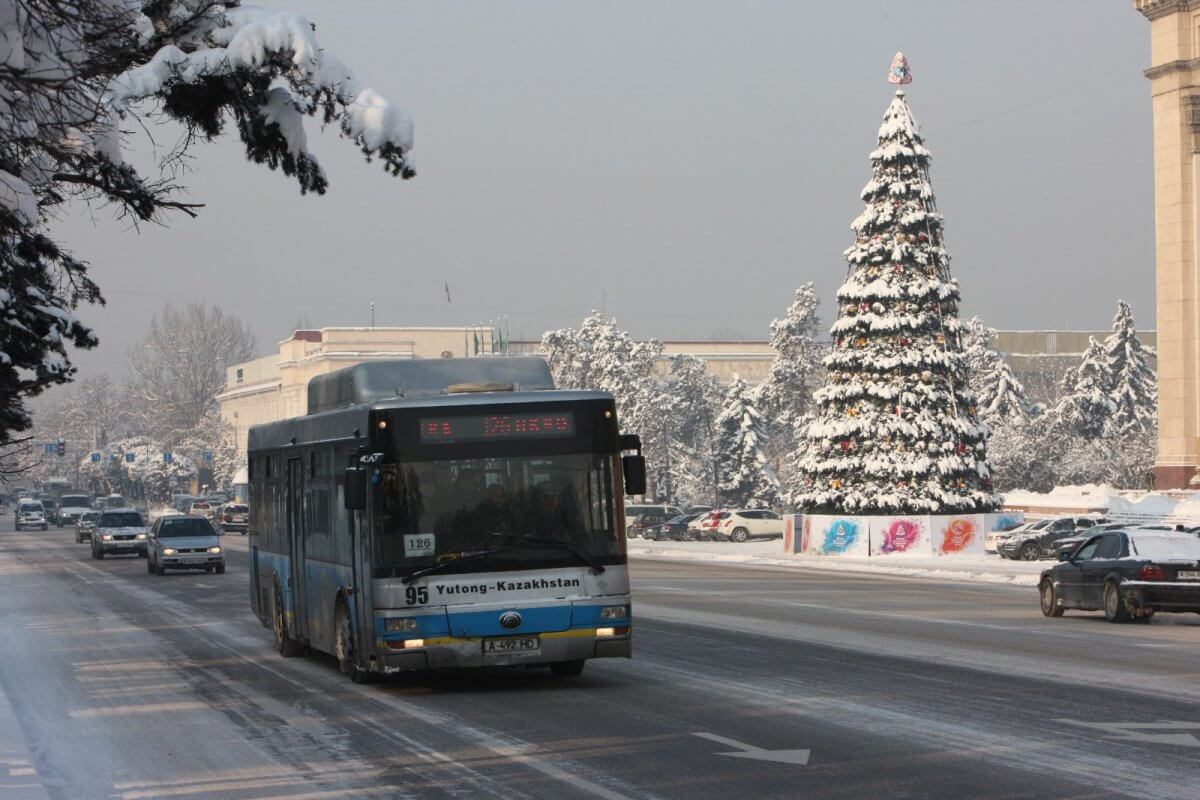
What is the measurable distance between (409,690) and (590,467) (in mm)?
2845

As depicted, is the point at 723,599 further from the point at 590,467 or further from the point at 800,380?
the point at 800,380

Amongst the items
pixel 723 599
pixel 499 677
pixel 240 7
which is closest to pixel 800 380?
pixel 723 599

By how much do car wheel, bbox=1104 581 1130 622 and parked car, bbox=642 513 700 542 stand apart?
53466 millimetres

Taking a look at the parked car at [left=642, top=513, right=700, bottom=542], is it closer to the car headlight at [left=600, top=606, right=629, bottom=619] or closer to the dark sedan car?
the dark sedan car

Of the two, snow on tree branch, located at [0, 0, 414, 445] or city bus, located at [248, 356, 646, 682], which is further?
city bus, located at [248, 356, 646, 682]

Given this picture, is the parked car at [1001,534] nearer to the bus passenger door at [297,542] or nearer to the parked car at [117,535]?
the parked car at [117,535]

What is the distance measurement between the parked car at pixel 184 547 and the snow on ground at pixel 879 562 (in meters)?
16.1

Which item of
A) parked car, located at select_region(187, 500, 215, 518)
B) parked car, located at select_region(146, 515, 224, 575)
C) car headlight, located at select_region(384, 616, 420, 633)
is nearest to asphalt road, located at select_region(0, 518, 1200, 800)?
car headlight, located at select_region(384, 616, 420, 633)

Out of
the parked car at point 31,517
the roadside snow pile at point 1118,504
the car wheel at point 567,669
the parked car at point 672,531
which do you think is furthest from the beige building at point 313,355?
the car wheel at point 567,669

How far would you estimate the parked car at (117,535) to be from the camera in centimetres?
5906

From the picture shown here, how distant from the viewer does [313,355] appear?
163m

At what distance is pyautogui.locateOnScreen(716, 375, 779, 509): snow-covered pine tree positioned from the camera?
100 metres

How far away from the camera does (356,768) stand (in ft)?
39.7

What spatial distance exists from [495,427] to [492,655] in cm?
209
